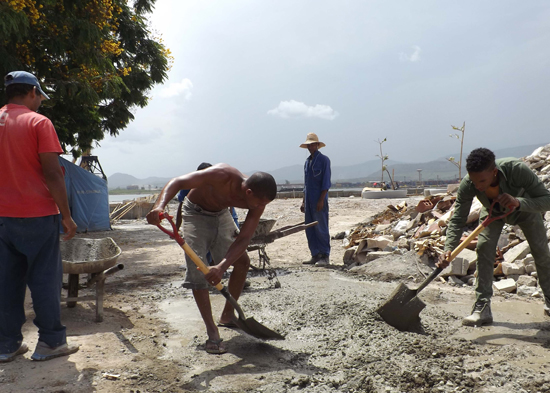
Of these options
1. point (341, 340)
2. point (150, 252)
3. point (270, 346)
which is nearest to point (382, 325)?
point (341, 340)

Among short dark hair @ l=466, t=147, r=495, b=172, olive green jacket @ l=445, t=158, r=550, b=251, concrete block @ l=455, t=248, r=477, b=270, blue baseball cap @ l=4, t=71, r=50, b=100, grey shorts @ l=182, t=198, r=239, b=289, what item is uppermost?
blue baseball cap @ l=4, t=71, r=50, b=100

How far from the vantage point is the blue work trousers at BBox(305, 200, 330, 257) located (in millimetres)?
6727

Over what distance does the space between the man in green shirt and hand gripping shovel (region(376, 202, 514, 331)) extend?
5.1 inches

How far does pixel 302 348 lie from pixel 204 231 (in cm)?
120

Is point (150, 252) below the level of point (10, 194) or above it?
below

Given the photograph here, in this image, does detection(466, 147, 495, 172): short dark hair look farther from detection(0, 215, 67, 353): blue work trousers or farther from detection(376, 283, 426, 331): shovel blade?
detection(0, 215, 67, 353): blue work trousers

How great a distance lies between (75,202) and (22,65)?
5858 millimetres

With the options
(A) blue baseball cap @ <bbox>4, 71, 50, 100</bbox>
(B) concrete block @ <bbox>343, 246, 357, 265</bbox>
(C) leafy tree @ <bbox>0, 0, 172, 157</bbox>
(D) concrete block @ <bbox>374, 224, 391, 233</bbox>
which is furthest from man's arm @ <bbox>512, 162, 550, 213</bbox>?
(C) leafy tree @ <bbox>0, 0, 172, 157</bbox>

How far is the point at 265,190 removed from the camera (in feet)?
9.61

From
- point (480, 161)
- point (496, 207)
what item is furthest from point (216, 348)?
point (496, 207)

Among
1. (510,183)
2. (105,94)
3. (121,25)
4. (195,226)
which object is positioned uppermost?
(121,25)

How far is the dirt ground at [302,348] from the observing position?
2703 millimetres

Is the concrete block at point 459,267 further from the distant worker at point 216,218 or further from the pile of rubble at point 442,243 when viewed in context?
the distant worker at point 216,218

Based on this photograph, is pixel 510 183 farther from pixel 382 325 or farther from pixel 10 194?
pixel 10 194
